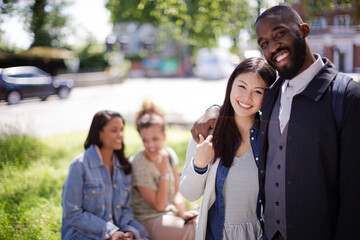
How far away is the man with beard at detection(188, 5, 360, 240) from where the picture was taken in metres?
1.65

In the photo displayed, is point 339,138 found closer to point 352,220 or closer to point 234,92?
point 352,220

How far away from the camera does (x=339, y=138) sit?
167cm

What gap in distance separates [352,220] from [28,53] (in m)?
7.81

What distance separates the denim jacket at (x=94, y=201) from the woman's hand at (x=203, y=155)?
124cm

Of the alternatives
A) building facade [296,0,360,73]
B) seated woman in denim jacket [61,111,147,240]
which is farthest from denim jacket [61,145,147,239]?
building facade [296,0,360,73]

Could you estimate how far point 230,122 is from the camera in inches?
90.6

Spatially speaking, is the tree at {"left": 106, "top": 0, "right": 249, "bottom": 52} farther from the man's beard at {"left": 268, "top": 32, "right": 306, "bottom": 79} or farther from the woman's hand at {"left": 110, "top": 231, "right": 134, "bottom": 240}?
the man's beard at {"left": 268, "top": 32, "right": 306, "bottom": 79}

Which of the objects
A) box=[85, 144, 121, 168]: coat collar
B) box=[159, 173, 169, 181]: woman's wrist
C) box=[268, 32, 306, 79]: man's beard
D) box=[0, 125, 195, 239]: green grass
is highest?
box=[268, 32, 306, 79]: man's beard

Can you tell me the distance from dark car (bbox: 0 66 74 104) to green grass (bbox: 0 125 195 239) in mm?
2276

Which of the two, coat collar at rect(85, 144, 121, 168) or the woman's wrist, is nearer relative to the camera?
coat collar at rect(85, 144, 121, 168)

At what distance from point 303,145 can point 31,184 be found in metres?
4.28

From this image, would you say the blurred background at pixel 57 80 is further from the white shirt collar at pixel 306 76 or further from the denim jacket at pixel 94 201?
the white shirt collar at pixel 306 76

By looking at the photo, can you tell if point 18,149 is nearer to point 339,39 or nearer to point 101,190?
point 101,190

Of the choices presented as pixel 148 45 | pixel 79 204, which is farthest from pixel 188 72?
pixel 79 204
